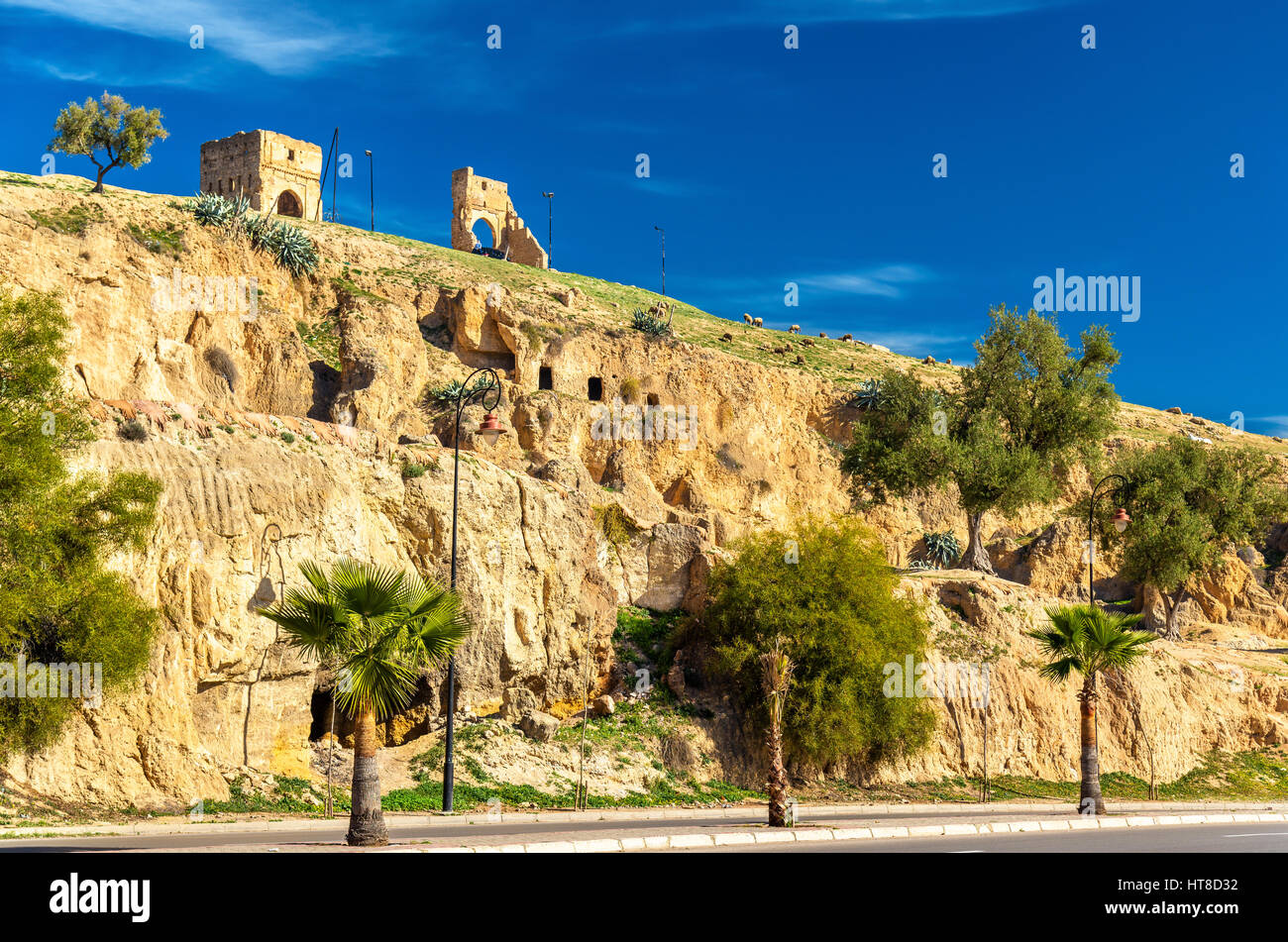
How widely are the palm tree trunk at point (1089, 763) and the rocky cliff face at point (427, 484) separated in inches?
302

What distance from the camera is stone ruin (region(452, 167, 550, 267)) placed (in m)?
78.4

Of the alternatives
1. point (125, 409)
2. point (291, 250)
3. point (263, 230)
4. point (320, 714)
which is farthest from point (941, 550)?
point (125, 409)

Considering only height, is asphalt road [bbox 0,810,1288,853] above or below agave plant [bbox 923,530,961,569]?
below

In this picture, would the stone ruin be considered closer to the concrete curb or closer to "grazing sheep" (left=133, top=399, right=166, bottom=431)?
"grazing sheep" (left=133, top=399, right=166, bottom=431)

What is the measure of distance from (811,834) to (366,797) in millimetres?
8097

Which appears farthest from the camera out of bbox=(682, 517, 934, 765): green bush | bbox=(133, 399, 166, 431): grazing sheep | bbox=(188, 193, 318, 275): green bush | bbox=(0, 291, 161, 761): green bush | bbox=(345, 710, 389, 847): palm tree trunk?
bbox=(188, 193, 318, 275): green bush

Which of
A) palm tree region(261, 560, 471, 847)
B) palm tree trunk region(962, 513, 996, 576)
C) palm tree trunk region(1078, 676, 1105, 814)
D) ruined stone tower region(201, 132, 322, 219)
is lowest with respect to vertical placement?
palm tree trunk region(1078, 676, 1105, 814)

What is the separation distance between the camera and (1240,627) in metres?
55.8

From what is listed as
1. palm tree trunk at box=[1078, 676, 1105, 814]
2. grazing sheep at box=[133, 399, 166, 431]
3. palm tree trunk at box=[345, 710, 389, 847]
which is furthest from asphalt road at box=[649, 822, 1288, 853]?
grazing sheep at box=[133, 399, 166, 431]

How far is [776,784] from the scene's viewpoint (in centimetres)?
2386

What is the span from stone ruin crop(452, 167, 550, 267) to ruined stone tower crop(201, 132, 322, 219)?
12456 mm

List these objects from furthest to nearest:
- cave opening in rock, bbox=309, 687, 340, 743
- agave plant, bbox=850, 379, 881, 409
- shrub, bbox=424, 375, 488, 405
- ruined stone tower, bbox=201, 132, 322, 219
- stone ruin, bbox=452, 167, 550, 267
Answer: stone ruin, bbox=452, 167, 550, 267, ruined stone tower, bbox=201, 132, 322, 219, agave plant, bbox=850, 379, 881, 409, shrub, bbox=424, 375, 488, 405, cave opening in rock, bbox=309, 687, 340, 743

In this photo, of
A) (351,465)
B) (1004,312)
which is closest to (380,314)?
(351,465)

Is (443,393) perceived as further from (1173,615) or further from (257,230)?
(1173,615)
